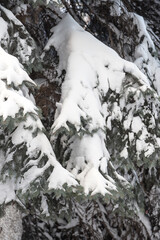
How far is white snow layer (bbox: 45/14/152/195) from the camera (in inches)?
133

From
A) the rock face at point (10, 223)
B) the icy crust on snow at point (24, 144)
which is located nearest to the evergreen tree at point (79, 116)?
the icy crust on snow at point (24, 144)

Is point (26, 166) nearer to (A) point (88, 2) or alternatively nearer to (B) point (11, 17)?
(B) point (11, 17)

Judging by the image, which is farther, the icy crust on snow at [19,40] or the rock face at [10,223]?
the icy crust on snow at [19,40]

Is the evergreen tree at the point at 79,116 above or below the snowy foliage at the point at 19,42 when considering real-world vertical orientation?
below

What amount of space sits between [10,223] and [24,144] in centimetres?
68

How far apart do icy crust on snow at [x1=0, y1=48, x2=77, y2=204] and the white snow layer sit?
25 centimetres

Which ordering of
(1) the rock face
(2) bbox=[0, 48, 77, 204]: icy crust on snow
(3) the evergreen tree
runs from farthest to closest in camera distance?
(1) the rock face
(3) the evergreen tree
(2) bbox=[0, 48, 77, 204]: icy crust on snow

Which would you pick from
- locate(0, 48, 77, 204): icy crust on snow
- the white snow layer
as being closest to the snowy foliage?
the white snow layer

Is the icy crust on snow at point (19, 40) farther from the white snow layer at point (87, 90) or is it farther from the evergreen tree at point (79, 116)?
the white snow layer at point (87, 90)

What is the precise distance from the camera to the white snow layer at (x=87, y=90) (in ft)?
11.1

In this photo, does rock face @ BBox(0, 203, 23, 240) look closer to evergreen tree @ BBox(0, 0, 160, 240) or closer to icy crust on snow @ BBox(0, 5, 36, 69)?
evergreen tree @ BBox(0, 0, 160, 240)

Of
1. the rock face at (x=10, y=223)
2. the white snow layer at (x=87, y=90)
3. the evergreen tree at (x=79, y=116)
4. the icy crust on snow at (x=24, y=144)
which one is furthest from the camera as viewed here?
the white snow layer at (x=87, y=90)

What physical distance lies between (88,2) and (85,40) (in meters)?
1.64

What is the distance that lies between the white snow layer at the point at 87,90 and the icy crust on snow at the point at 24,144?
254 millimetres
